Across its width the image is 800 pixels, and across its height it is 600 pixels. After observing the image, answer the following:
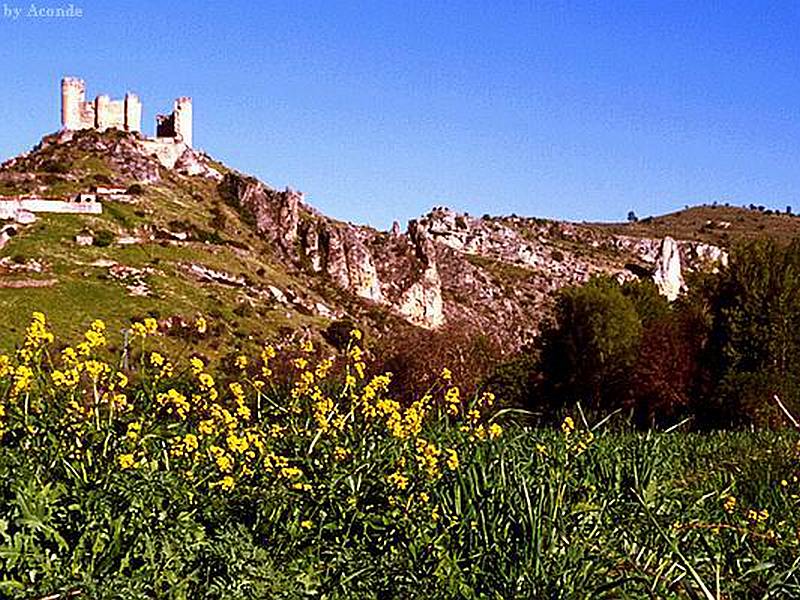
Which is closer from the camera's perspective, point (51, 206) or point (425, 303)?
point (51, 206)

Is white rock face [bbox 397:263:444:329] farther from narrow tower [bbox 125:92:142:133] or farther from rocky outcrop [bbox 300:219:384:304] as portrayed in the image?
narrow tower [bbox 125:92:142:133]

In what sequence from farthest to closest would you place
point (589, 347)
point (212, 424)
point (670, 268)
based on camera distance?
1. point (670, 268)
2. point (589, 347)
3. point (212, 424)

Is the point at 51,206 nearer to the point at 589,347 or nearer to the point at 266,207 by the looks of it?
the point at 266,207

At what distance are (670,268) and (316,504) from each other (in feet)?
341

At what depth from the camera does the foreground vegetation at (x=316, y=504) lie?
17.3 feet

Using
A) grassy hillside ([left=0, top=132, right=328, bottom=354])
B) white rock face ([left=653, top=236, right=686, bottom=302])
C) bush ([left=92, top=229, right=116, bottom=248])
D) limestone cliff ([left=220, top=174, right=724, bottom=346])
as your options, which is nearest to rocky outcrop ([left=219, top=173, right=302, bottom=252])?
limestone cliff ([left=220, top=174, right=724, bottom=346])

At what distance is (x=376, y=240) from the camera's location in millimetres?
94625

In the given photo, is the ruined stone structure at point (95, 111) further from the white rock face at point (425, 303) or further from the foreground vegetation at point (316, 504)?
the foreground vegetation at point (316, 504)

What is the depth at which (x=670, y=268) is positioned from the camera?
107 meters

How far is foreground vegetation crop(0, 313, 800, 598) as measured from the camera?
5281 millimetres

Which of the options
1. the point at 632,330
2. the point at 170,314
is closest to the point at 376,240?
the point at 170,314

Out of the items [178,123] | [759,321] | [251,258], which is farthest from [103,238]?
[759,321]

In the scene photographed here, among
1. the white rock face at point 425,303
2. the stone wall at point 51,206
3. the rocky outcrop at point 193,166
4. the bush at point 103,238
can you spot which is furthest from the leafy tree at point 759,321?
the rocky outcrop at point 193,166

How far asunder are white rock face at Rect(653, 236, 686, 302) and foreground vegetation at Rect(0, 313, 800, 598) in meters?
95.1
